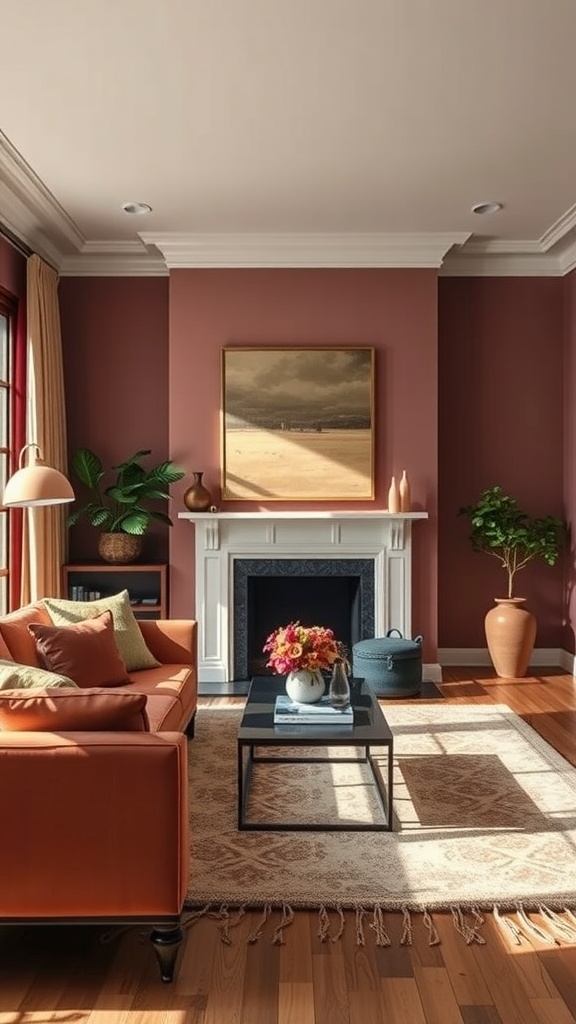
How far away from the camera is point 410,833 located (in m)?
3.51

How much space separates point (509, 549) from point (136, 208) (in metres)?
3.53

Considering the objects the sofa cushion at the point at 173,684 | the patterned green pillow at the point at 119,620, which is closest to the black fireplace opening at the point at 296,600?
the sofa cushion at the point at 173,684

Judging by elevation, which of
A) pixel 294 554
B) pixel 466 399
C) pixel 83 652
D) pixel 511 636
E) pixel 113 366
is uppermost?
pixel 113 366

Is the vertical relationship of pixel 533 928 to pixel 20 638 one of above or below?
below

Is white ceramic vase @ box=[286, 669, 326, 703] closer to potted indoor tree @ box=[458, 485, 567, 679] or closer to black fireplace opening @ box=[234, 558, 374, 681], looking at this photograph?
black fireplace opening @ box=[234, 558, 374, 681]

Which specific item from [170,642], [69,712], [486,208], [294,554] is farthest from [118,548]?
[69,712]

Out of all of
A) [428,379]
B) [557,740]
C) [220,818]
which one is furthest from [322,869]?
[428,379]

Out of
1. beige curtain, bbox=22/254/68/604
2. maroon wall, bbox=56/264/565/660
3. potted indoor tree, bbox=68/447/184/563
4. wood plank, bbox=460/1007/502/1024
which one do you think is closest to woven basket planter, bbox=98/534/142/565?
potted indoor tree, bbox=68/447/184/563

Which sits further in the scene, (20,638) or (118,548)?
(118,548)

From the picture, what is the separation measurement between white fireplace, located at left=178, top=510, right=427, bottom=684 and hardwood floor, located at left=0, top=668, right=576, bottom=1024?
142 inches

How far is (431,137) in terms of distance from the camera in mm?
4594

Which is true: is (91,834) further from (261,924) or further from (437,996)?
(437,996)

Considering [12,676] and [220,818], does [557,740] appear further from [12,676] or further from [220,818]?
[12,676]

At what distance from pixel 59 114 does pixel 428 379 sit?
3.16m
